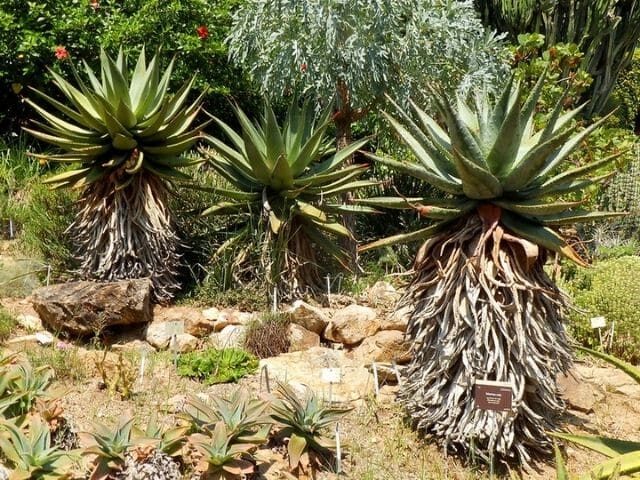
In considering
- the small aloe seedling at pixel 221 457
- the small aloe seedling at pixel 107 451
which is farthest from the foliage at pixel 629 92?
the small aloe seedling at pixel 107 451

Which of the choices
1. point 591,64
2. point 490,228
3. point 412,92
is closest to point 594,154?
point 412,92

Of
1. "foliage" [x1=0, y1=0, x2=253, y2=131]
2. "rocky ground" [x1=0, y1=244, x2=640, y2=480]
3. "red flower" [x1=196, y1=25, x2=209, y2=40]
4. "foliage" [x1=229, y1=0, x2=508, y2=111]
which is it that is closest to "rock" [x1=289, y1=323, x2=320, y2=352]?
"rocky ground" [x1=0, y1=244, x2=640, y2=480]

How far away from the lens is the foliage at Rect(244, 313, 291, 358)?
535 centimetres

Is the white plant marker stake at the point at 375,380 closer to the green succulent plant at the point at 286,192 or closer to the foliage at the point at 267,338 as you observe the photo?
the foliage at the point at 267,338

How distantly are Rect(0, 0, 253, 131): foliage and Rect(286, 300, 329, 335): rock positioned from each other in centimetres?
416

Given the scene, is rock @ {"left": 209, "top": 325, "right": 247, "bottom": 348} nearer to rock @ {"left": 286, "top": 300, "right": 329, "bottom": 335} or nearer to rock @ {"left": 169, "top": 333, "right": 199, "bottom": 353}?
rock @ {"left": 169, "top": 333, "right": 199, "bottom": 353}

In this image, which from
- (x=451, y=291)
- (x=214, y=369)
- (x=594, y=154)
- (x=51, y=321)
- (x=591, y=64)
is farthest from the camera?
(x=591, y=64)

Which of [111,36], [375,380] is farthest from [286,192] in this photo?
[111,36]

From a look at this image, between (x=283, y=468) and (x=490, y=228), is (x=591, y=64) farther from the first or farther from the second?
(x=283, y=468)

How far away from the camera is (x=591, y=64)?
10883mm

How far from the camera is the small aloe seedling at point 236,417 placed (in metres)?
3.53

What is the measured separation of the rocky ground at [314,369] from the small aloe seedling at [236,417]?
21cm

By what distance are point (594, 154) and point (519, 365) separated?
5.04 metres

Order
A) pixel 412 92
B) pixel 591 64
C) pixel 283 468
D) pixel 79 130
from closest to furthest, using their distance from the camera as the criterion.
Answer: pixel 283 468 < pixel 79 130 < pixel 412 92 < pixel 591 64
